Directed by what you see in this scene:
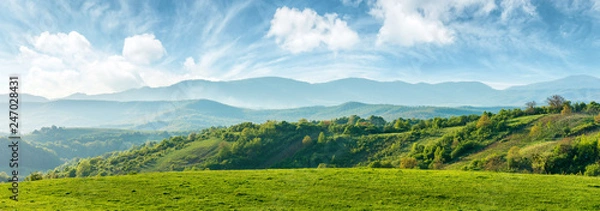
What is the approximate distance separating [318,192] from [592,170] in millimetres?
33973

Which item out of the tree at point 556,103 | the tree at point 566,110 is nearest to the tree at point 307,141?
the tree at point 556,103

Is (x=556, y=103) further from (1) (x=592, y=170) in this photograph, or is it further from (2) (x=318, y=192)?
(2) (x=318, y=192)

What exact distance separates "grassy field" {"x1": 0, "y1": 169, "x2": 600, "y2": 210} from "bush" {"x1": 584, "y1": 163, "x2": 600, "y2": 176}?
1647cm

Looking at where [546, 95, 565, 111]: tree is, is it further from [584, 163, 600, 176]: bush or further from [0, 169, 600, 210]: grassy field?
[0, 169, 600, 210]: grassy field

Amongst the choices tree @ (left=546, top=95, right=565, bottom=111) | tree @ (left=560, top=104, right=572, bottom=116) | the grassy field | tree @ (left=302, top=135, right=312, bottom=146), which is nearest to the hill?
tree @ (left=302, top=135, right=312, bottom=146)

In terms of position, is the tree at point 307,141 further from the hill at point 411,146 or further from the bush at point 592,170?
the bush at point 592,170

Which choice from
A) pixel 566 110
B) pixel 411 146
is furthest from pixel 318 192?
pixel 566 110

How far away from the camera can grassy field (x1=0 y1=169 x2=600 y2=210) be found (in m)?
22.0

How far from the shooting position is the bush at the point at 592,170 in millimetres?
40375

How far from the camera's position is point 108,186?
27.5 meters

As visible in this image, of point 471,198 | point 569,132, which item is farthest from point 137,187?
point 569,132

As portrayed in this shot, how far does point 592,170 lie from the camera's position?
4112 cm

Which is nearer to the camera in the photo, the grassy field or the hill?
the grassy field

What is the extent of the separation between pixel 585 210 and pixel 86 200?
92.8ft
